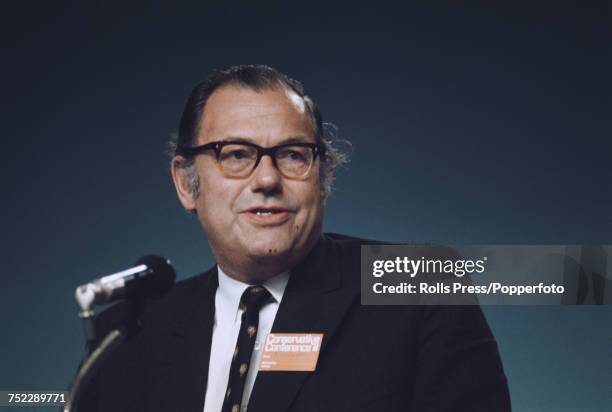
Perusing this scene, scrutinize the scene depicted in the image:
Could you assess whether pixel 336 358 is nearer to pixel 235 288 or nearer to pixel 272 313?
pixel 272 313

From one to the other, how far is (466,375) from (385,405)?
0.20 meters

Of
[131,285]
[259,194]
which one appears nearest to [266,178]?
[259,194]

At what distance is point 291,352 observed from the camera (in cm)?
160

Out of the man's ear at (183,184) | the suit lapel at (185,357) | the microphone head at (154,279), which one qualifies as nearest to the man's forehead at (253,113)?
the man's ear at (183,184)

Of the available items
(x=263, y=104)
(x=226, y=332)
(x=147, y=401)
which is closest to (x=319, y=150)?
(x=263, y=104)

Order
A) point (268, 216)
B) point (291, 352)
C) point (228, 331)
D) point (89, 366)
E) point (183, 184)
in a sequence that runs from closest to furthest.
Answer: point (89, 366)
point (291, 352)
point (268, 216)
point (228, 331)
point (183, 184)

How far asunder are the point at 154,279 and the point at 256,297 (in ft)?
1.97

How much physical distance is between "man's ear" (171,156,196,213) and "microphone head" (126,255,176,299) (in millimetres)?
719

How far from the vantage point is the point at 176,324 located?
6.07 ft

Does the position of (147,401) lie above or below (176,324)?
below

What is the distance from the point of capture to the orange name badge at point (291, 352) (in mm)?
1589

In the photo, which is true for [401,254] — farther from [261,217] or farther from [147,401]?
[147,401]

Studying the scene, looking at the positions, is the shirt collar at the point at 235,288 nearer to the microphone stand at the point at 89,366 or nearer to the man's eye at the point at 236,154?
the man's eye at the point at 236,154

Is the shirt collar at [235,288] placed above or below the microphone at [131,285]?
above
